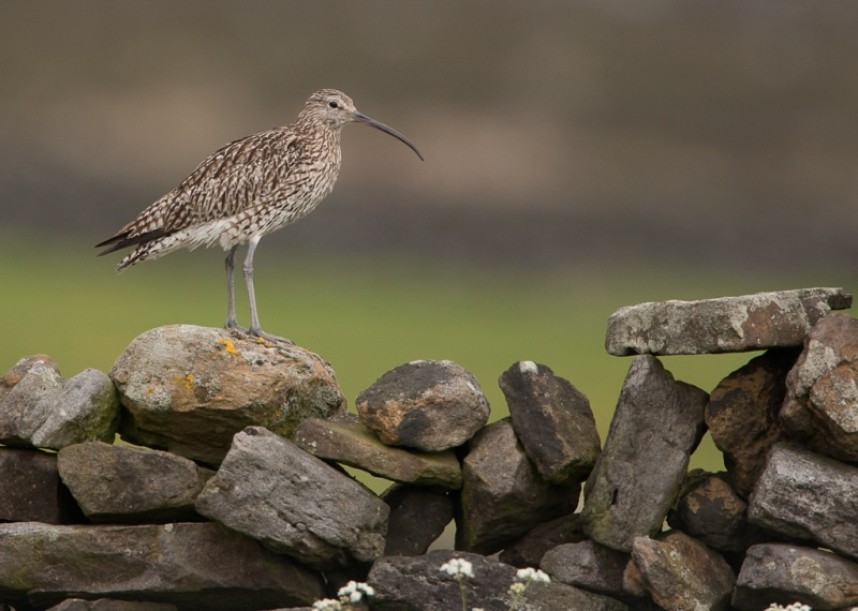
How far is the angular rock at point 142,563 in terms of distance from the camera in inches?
342

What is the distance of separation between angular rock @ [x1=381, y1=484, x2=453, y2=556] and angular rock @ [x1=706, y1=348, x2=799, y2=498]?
1.74m

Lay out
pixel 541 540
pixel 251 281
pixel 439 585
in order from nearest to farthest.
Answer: pixel 439 585
pixel 541 540
pixel 251 281

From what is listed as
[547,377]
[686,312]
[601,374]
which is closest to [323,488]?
[547,377]

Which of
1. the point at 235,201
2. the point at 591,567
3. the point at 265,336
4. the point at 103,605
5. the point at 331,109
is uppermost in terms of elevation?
the point at 331,109

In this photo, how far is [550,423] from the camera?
28.8 feet

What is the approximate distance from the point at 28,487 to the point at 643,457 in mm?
3733

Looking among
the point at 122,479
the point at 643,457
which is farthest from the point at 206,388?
the point at 643,457

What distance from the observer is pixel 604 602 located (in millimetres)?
8648

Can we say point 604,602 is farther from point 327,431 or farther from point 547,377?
point 327,431

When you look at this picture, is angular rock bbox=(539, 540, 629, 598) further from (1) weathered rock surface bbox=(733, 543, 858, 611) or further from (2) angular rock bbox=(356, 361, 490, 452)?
(2) angular rock bbox=(356, 361, 490, 452)

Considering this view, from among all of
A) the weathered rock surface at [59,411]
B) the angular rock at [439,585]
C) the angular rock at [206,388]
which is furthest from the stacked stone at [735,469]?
the weathered rock surface at [59,411]

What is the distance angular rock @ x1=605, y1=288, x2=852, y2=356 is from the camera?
820cm

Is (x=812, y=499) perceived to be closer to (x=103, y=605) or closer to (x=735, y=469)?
(x=735, y=469)

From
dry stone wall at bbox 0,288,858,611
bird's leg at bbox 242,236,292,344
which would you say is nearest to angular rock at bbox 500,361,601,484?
dry stone wall at bbox 0,288,858,611
